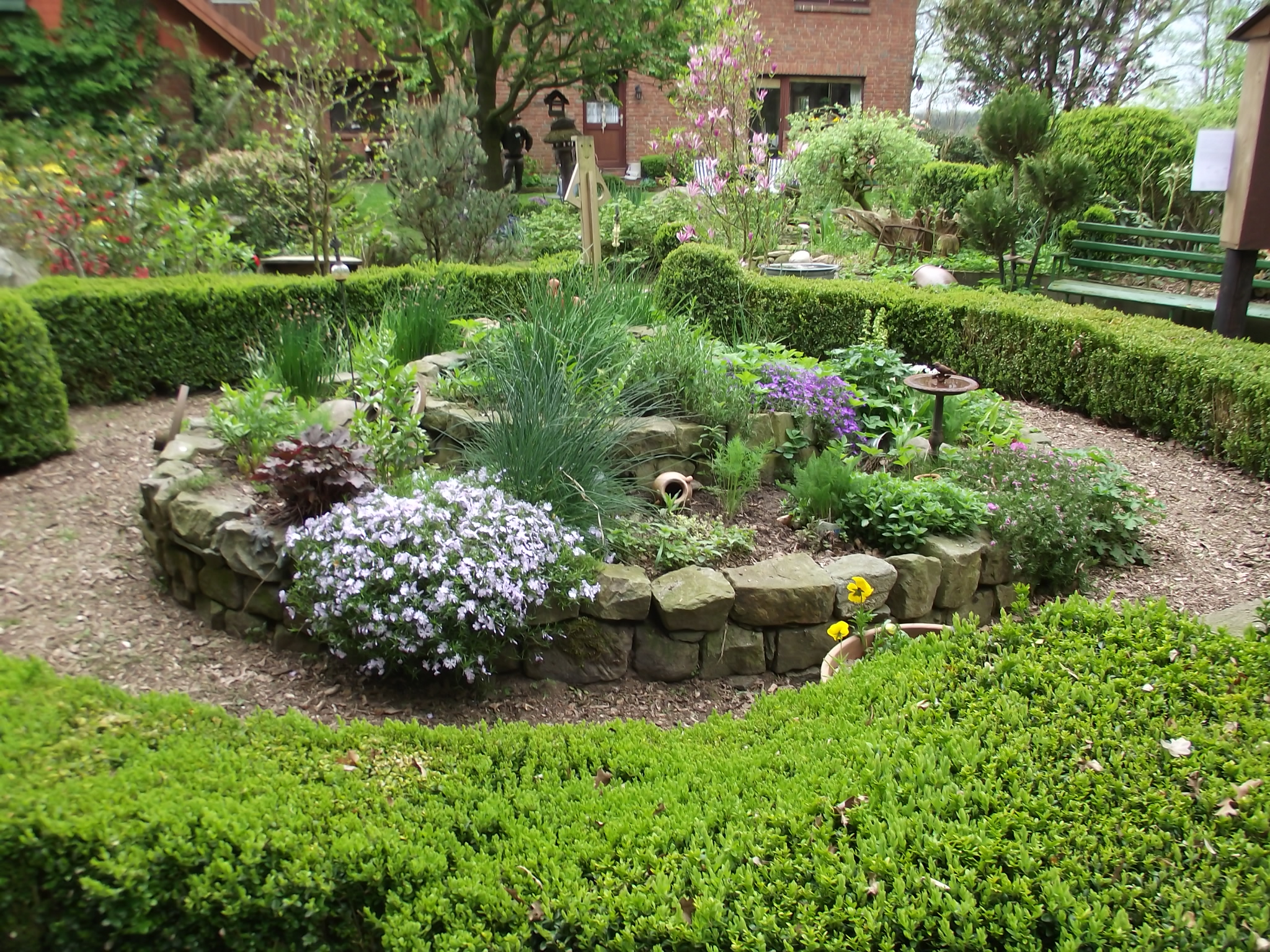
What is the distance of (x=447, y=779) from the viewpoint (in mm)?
2213

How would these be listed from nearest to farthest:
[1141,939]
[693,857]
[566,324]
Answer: [1141,939] < [693,857] < [566,324]

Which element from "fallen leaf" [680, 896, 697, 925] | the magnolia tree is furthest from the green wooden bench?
"fallen leaf" [680, 896, 697, 925]

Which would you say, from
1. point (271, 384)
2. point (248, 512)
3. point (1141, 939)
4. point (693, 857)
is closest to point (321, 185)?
point (271, 384)

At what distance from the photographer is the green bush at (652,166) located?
19859 millimetres

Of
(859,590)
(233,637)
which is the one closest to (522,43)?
(233,637)

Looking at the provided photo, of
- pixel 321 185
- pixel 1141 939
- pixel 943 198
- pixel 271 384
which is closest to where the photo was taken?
pixel 1141 939

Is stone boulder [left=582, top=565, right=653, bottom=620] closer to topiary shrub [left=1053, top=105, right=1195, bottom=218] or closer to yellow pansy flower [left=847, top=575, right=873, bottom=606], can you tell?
yellow pansy flower [left=847, top=575, right=873, bottom=606]

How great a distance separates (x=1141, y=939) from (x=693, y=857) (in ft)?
2.77

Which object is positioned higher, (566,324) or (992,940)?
(566,324)

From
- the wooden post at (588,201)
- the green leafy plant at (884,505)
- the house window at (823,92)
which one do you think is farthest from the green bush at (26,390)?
the house window at (823,92)

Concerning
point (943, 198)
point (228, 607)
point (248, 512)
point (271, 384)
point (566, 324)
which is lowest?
point (228, 607)

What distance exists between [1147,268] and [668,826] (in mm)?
8486

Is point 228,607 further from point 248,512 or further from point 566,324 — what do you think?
point 566,324

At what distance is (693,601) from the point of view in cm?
347
